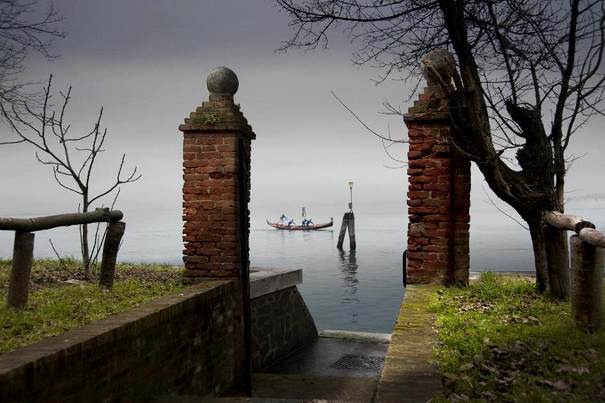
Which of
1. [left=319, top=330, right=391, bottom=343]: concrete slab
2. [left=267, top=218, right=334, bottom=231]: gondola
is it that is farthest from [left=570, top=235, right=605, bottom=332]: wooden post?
[left=267, top=218, right=334, bottom=231]: gondola

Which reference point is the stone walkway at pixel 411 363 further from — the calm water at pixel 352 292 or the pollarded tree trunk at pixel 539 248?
the calm water at pixel 352 292

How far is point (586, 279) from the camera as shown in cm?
532

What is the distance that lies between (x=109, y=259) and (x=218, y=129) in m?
2.30

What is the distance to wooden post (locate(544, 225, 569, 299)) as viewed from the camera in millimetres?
6785

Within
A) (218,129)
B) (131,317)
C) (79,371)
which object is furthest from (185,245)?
(79,371)

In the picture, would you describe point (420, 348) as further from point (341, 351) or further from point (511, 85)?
point (341, 351)

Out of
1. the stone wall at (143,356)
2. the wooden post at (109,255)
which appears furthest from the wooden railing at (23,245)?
the stone wall at (143,356)

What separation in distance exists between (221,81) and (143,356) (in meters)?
4.24

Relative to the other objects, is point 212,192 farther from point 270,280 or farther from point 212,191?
point 270,280

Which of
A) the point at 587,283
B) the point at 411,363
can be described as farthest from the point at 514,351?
the point at 587,283

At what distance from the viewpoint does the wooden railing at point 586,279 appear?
528cm

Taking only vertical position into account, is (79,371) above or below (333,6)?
below

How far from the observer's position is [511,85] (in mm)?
7660

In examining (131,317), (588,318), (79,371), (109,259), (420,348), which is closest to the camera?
(79,371)
